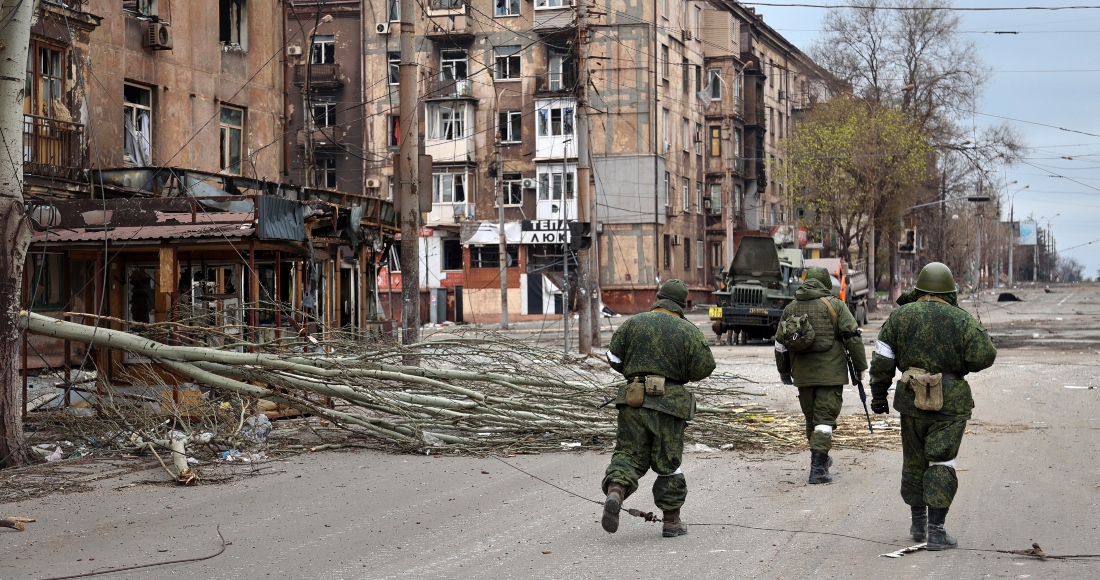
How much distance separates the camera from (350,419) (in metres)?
11.5

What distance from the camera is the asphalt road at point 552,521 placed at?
21.5ft

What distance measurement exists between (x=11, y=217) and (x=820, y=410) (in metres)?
7.65

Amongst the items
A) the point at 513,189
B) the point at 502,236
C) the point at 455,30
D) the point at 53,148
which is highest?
the point at 455,30

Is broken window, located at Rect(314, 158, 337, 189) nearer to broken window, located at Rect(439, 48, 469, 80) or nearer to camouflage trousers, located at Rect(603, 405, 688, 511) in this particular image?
broken window, located at Rect(439, 48, 469, 80)

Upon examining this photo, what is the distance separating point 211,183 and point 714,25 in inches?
1854

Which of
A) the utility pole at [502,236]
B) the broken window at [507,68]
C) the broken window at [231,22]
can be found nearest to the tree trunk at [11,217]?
the broken window at [231,22]

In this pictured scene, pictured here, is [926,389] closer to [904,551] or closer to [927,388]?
[927,388]

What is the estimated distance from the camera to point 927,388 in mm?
6930

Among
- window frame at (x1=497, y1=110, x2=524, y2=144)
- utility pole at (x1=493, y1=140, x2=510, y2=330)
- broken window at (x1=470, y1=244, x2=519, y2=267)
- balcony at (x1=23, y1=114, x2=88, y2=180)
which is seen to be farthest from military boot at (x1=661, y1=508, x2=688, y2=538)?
window frame at (x1=497, y1=110, x2=524, y2=144)

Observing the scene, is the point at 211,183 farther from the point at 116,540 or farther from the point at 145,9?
the point at 116,540

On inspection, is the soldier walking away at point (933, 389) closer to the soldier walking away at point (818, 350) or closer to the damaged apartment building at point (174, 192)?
the soldier walking away at point (818, 350)

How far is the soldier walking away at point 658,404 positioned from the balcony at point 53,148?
44.4ft

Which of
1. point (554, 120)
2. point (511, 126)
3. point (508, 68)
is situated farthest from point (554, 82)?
point (511, 126)

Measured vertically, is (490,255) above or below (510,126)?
below
